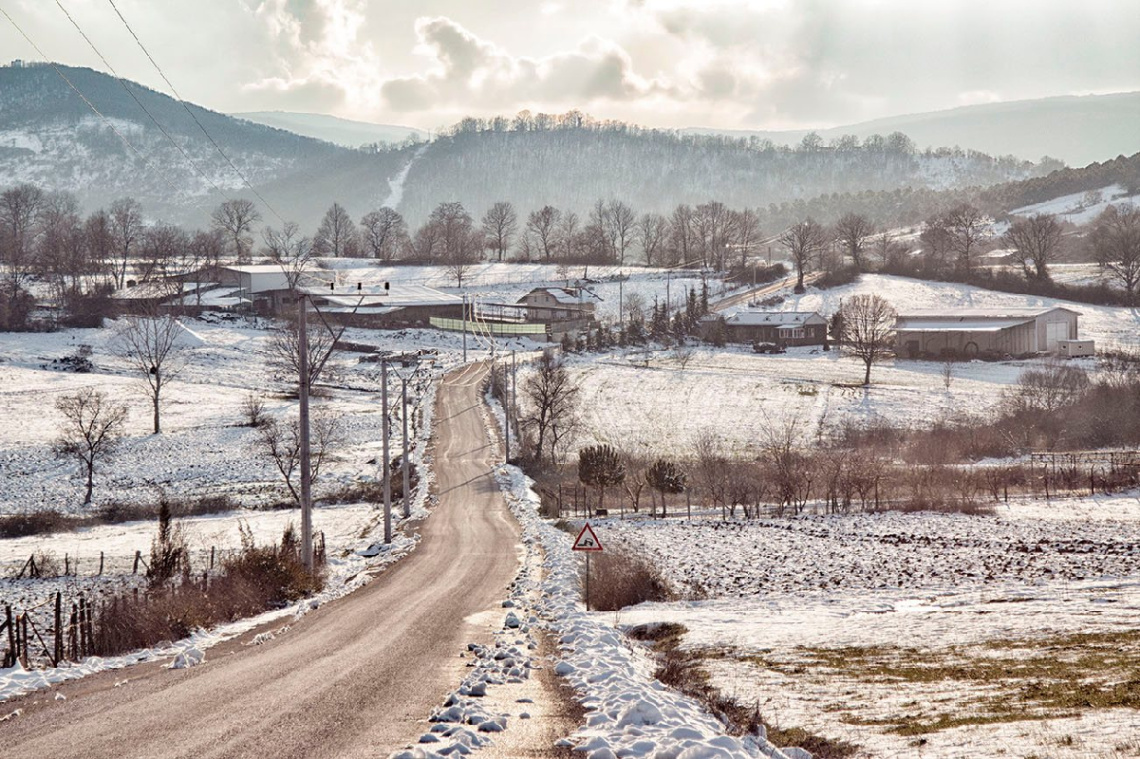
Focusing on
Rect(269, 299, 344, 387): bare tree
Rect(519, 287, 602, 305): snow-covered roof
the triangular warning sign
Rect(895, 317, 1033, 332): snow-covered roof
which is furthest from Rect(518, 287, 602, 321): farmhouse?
the triangular warning sign

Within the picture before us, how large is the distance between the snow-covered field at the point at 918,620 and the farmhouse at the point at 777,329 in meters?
72.1

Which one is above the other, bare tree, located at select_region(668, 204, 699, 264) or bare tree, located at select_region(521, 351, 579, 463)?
bare tree, located at select_region(668, 204, 699, 264)

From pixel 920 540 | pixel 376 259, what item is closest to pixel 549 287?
pixel 376 259

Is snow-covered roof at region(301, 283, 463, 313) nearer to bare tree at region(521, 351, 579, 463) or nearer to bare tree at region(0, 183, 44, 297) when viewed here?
bare tree at region(0, 183, 44, 297)

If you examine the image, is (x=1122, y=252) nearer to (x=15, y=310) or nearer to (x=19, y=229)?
(x=15, y=310)

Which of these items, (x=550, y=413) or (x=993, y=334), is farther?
(x=993, y=334)

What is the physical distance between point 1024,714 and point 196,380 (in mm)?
87073

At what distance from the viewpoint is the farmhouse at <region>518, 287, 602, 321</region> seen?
13000 centimetres

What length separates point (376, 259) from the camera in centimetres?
18200

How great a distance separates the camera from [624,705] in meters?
12.8

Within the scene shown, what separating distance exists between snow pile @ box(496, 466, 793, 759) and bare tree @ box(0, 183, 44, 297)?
4940 inches

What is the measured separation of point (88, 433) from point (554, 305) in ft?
266

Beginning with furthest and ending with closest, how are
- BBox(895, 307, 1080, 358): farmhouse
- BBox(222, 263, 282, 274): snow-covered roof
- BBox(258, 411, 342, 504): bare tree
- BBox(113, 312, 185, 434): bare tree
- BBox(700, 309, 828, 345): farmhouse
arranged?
1. BBox(222, 263, 282, 274): snow-covered roof
2. BBox(700, 309, 828, 345): farmhouse
3. BBox(895, 307, 1080, 358): farmhouse
4. BBox(113, 312, 185, 434): bare tree
5. BBox(258, 411, 342, 504): bare tree

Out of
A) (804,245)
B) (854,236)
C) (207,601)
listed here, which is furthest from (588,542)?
(854,236)
